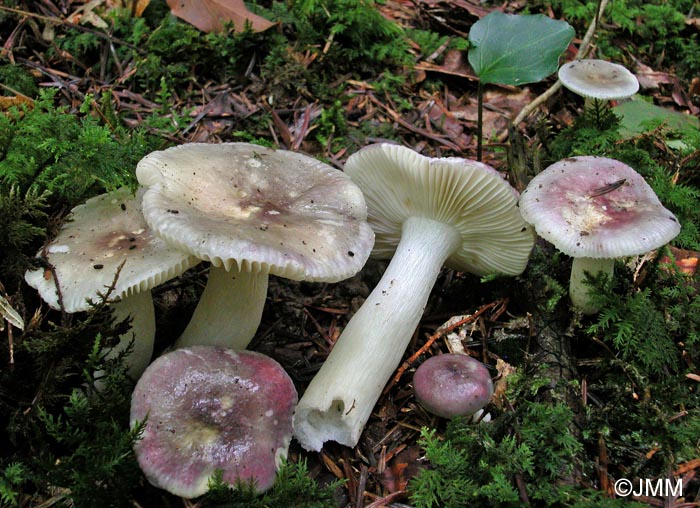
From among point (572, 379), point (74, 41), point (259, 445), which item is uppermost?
point (74, 41)

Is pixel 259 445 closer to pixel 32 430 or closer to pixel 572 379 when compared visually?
pixel 32 430

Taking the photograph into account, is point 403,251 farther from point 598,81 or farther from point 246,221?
point 598,81

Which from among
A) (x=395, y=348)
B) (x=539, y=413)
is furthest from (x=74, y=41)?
(x=539, y=413)

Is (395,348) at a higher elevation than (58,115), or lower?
lower

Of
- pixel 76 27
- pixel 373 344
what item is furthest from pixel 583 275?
pixel 76 27

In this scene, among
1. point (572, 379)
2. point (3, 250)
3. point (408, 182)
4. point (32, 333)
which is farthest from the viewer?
point (408, 182)

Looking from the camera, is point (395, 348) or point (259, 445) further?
point (395, 348)

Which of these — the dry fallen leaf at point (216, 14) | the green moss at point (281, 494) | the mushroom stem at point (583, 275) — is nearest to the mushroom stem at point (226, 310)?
the green moss at point (281, 494)

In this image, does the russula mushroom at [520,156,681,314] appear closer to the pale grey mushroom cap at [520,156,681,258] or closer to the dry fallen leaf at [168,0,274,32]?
the pale grey mushroom cap at [520,156,681,258]
